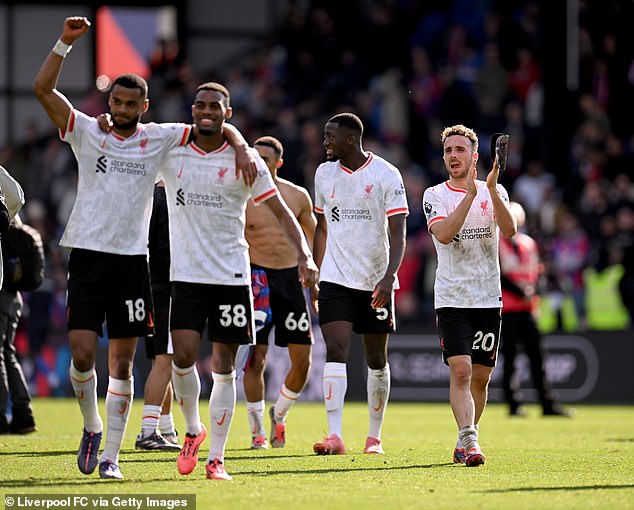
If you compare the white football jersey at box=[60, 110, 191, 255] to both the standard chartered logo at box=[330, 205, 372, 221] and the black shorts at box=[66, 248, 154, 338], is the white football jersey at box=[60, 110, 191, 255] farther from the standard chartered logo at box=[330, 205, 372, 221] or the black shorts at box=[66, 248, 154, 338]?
the standard chartered logo at box=[330, 205, 372, 221]

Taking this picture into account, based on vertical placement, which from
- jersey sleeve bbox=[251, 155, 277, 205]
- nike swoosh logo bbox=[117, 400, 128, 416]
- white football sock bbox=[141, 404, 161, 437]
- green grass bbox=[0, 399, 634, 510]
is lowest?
green grass bbox=[0, 399, 634, 510]

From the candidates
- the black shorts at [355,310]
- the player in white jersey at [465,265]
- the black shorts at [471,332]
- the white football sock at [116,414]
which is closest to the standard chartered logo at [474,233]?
the player in white jersey at [465,265]

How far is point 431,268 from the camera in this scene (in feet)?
75.8

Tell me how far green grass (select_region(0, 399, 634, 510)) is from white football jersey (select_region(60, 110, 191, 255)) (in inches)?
60.3

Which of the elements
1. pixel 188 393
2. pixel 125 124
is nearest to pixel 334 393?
pixel 188 393

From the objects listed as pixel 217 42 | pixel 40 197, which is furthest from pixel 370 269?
pixel 217 42

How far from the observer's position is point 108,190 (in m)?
9.17

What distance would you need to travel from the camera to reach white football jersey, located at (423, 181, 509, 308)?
10.8m

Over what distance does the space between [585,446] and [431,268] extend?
10369mm

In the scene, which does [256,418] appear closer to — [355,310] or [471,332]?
[355,310]

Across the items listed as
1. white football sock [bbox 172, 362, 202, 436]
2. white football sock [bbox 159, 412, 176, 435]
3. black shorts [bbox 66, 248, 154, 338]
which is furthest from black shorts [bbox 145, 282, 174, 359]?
black shorts [bbox 66, 248, 154, 338]

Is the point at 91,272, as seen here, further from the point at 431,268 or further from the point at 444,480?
the point at 431,268

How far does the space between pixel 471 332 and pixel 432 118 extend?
1504cm

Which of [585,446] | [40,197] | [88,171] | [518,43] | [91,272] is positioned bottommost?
[585,446]
